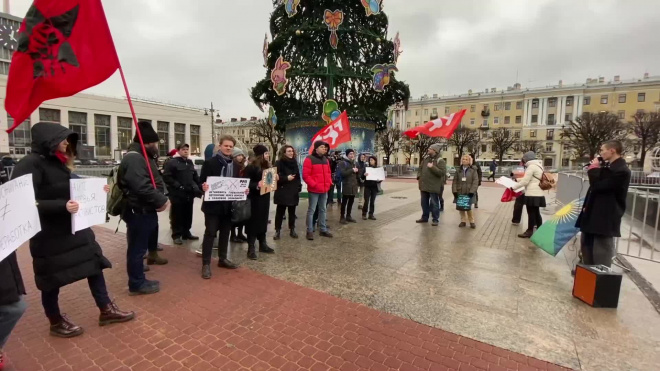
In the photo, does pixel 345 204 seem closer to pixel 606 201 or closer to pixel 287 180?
pixel 287 180

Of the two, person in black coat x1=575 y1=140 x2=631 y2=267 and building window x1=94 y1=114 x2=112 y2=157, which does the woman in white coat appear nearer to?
person in black coat x1=575 y1=140 x2=631 y2=267

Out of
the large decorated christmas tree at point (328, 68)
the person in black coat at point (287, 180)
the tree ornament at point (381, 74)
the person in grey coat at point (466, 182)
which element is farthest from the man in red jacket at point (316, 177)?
the tree ornament at point (381, 74)

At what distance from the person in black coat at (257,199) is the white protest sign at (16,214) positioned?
2.95m

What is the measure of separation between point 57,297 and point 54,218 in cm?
79

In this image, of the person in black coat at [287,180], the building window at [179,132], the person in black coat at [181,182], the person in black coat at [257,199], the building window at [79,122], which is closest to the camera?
the person in black coat at [257,199]

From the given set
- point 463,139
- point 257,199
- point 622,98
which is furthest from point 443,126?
point 622,98

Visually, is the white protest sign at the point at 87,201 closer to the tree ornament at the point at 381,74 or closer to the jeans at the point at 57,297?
the jeans at the point at 57,297

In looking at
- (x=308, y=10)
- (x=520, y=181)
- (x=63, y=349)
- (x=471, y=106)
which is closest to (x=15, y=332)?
(x=63, y=349)

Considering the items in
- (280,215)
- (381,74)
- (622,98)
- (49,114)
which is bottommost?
(280,215)

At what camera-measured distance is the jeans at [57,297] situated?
303 cm

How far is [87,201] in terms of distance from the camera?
116 inches

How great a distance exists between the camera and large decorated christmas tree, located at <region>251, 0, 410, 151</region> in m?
12.3

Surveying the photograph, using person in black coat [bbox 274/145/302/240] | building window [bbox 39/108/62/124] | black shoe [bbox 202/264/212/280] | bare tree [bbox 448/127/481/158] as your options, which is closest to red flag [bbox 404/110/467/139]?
person in black coat [bbox 274/145/302/240]

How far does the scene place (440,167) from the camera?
8.09m
